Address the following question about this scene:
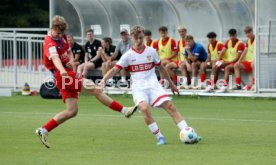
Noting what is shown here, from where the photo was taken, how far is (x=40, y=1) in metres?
60.8

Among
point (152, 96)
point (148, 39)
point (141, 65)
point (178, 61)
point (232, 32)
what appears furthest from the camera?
point (148, 39)

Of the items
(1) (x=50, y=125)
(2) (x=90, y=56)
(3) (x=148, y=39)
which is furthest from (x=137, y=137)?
(2) (x=90, y=56)

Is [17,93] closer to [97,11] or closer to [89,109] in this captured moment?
[97,11]

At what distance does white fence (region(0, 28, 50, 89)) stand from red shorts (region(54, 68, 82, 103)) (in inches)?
543

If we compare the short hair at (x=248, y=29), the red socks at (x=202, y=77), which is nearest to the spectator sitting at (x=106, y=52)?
the red socks at (x=202, y=77)

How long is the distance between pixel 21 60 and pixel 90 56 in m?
2.46

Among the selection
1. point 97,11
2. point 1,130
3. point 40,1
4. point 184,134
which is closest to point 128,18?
point 97,11

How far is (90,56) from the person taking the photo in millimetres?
26766

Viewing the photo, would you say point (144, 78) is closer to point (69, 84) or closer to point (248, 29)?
point (69, 84)

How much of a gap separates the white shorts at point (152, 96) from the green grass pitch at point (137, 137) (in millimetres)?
644

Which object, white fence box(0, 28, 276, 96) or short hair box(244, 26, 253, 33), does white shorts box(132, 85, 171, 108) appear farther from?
white fence box(0, 28, 276, 96)

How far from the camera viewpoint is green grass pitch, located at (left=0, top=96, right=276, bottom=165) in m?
11.7

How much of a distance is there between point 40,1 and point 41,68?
33878mm

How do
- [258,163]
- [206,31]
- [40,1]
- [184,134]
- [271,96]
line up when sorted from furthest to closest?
1. [40,1]
2. [206,31]
3. [271,96]
4. [184,134]
5. [258,163]
